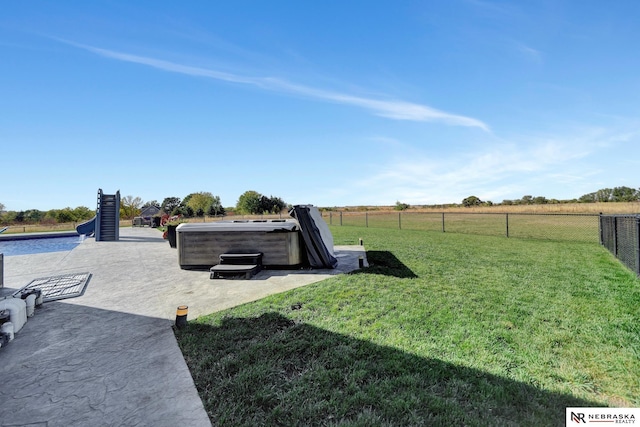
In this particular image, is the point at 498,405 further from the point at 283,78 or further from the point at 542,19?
the point at 283,78

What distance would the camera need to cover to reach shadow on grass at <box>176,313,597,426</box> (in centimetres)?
156

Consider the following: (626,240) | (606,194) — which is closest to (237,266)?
(626,240)

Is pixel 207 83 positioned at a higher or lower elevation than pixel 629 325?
higher

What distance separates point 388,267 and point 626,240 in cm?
525

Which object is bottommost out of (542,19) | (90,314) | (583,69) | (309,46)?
(90,314)

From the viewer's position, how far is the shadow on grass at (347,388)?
5.12 feet

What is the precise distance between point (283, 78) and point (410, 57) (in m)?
4.50

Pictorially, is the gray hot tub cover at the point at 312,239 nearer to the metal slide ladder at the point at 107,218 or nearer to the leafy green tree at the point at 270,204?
the metal slide ladder at the point at 107,218

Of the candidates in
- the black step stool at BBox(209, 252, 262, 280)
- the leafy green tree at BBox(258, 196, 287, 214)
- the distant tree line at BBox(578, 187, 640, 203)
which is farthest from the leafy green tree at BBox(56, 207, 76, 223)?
the distant tree line at BBox(578, 187, 640, 203)

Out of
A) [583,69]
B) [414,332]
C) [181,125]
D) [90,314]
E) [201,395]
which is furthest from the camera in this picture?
[181,125]

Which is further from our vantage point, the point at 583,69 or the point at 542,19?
the point at 583,69

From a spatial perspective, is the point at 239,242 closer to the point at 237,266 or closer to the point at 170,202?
the point at 237,266

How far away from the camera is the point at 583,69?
7.48m

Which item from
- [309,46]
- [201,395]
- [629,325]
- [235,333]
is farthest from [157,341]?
[309,46]
